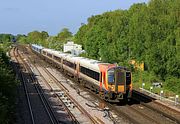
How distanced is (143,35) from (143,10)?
8.65 ft

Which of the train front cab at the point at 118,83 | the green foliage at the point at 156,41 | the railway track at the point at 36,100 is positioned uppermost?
the green foliage at the point at 156,41

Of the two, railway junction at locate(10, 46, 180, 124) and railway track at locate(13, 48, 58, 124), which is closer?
railway junction at locate(10, 46, 180, 124)

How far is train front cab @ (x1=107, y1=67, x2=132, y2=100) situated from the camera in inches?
1062

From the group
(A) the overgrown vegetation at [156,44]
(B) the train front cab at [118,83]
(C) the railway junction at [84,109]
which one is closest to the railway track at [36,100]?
(C) the railway junction at [84,109]

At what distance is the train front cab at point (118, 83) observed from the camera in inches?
1062

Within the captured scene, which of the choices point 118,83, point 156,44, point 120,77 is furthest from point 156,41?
point 118,83

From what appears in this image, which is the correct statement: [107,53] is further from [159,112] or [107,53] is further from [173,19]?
[159,112]

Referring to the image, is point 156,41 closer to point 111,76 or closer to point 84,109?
point 111,76

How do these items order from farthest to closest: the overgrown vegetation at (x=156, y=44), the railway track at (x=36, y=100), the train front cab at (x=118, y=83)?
1. the overgrown vegetation at (x=156, y=44)
2. the train front cab at (x=118, y=83)
3. the railway track at (x=36, y=100)

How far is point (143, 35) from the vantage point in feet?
145

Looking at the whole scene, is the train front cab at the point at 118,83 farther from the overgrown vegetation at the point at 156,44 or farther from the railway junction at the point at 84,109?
the overgrown vegetation at the point at 156,44

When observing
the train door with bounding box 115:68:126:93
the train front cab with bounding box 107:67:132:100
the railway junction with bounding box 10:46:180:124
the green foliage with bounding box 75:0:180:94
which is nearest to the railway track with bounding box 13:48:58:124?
the railway junction with bounding box 10:46:180:124

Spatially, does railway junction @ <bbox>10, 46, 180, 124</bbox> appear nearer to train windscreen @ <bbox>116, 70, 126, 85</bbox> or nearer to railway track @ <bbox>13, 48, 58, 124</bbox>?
railway track @ <bbox>13, 48, 58, 124</bbox>

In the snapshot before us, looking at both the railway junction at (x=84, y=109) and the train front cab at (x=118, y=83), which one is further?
the train front cab at (x=118, y=83)
